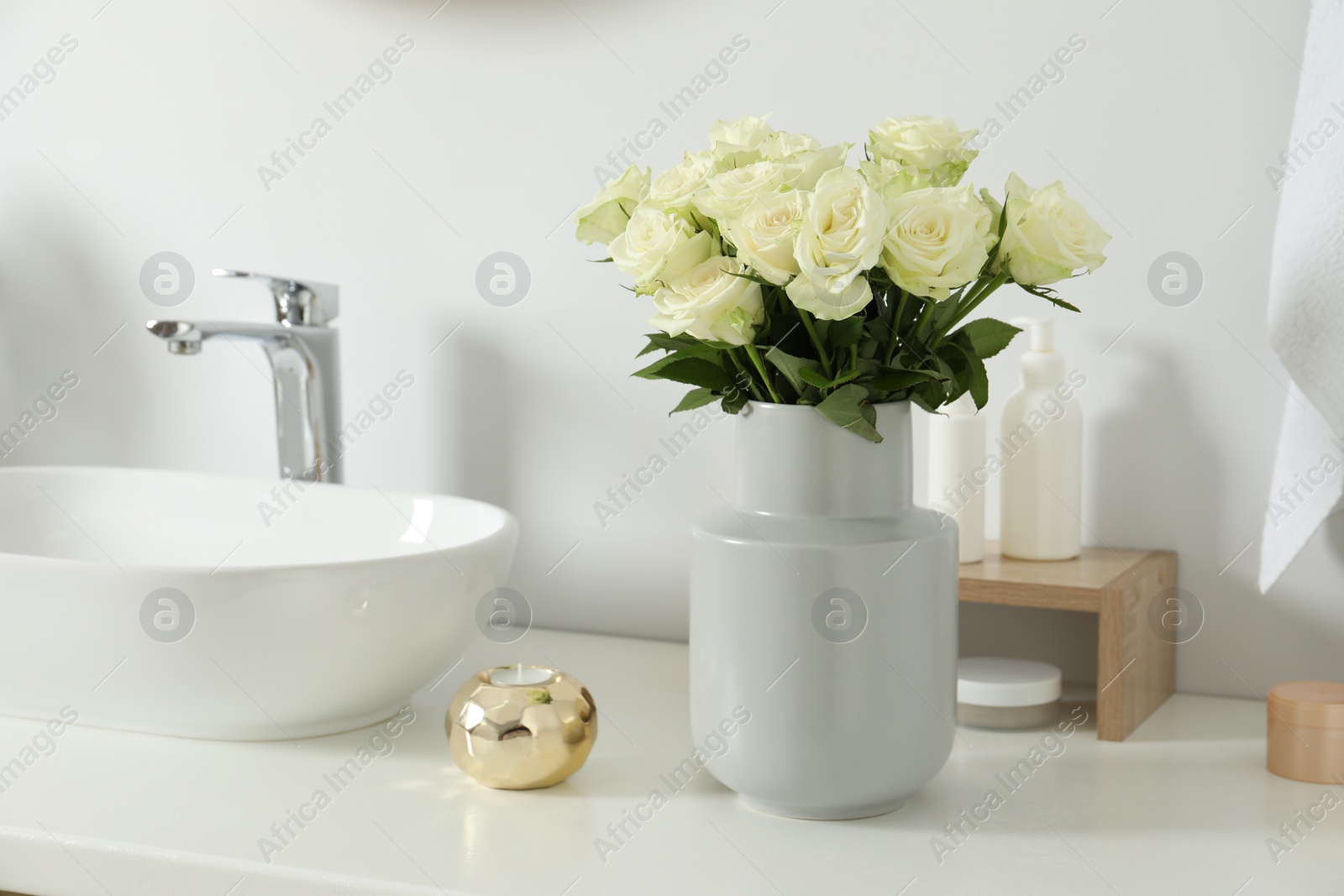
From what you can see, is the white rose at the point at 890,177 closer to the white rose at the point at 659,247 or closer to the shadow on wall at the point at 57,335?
the white rose at the point at 659,247

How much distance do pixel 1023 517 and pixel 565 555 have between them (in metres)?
0.43

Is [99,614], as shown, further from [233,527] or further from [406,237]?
[406,237]

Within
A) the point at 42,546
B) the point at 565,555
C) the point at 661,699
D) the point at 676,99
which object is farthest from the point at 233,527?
the point at 676,99

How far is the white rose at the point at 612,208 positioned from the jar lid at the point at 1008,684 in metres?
0.39

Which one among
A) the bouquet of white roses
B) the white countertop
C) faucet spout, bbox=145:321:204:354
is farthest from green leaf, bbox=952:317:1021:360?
faucet spout, bbox=145:321:204:354

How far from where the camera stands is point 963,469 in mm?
907

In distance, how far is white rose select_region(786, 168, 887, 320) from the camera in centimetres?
58

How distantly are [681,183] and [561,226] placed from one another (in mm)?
460

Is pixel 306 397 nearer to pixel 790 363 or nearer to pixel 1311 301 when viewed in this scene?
pixel 790 363

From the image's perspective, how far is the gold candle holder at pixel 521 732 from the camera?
2.32 ft

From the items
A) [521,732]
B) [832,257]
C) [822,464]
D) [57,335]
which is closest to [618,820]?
[521,732]

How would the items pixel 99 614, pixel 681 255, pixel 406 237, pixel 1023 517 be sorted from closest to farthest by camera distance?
pixel 681 255
pixel 99 614
pixel 1023 517
pixel 406 237

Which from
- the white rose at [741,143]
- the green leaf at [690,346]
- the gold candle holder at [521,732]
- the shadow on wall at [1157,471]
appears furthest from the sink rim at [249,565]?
the shadow on wall at [1157,471]

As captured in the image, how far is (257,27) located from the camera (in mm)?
1194
